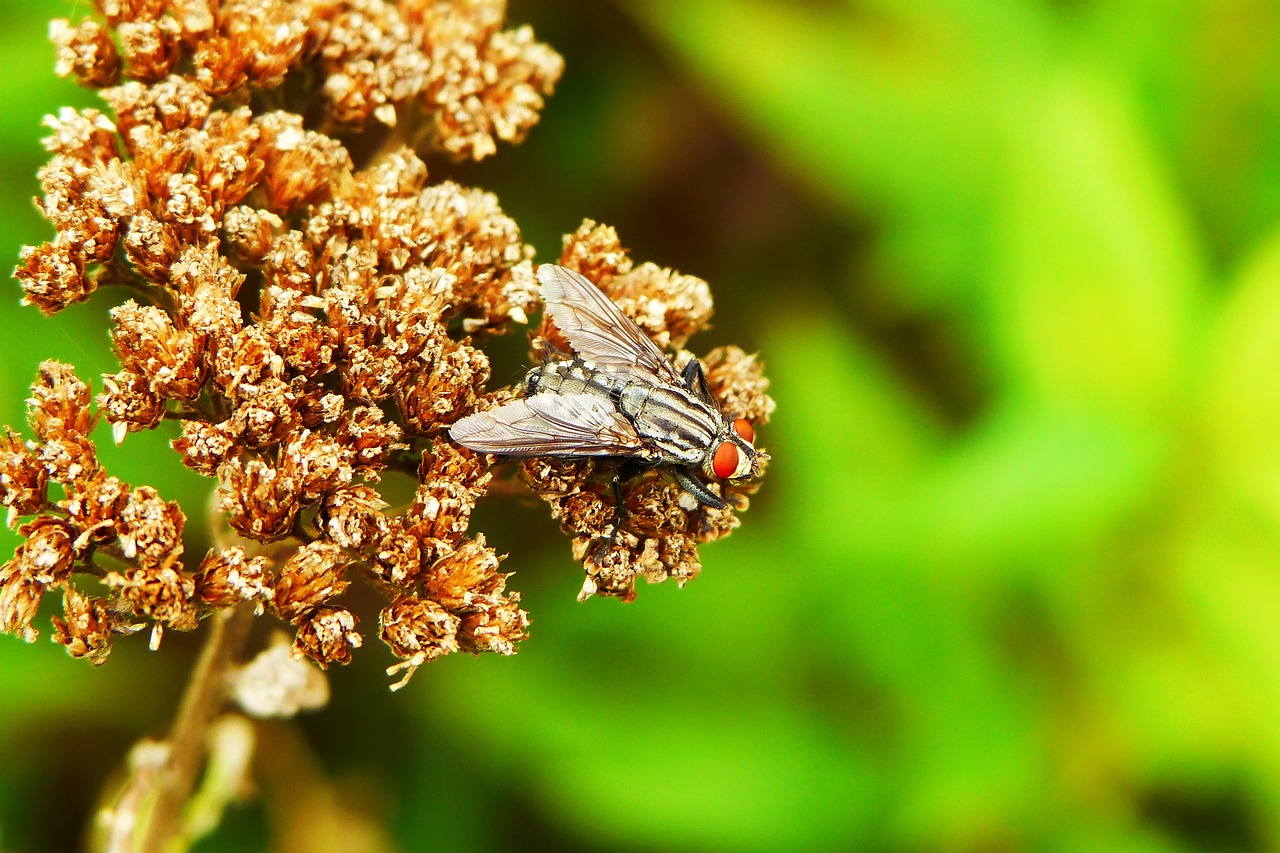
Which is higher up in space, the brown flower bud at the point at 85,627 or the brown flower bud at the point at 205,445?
the brown flower bud at the point at 205,445

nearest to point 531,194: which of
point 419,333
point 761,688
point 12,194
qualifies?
point 12,194

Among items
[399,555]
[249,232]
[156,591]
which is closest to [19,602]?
[156,591]

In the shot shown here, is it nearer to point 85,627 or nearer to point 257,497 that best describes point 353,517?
point 257,497

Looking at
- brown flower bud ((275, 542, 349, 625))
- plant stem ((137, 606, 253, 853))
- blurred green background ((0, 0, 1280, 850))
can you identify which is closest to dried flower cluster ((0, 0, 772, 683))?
brown flower bud ((275, 542, 349, 625))

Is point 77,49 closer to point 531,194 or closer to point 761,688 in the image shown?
point 531,194

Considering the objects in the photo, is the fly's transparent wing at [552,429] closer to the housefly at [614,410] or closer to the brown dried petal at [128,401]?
the housefly at [614,410]

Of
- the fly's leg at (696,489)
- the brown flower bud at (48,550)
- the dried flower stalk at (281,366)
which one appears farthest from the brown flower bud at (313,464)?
the fly's leg at (696,489)
